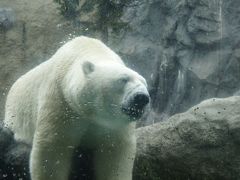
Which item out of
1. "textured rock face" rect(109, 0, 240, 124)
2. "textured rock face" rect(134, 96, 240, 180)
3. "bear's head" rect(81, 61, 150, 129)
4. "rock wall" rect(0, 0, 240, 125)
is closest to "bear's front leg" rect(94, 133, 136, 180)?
"bear's head" rect(81, 61, 150, 129)

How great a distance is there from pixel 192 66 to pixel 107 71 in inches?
182

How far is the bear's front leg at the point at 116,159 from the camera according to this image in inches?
152

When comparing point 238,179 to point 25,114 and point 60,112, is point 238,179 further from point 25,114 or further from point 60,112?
point 25,114

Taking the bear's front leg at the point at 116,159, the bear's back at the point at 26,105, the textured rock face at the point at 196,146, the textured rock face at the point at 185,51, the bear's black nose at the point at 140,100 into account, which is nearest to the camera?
the bear's black nose at the point at 140,100

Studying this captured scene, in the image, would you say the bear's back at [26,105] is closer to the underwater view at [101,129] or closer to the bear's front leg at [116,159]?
the underwater view at [101,129]

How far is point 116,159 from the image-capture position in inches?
153

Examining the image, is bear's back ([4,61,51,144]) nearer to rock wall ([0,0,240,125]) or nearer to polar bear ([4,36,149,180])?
polar bear ([4,36,149,180])

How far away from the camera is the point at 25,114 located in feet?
15.1

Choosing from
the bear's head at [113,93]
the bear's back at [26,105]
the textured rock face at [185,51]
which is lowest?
the textured rock face at [185,51]

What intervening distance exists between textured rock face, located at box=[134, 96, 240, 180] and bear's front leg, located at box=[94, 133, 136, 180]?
1.50ft

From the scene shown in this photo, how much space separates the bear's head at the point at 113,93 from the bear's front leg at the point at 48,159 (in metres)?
0.43

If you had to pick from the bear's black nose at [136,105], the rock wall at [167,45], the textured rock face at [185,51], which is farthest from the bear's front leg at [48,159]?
the textured rock face at [185,51]

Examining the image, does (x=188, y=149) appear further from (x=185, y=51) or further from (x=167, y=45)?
(x=167, y=45)

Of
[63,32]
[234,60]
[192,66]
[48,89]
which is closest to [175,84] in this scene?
[192,66]
